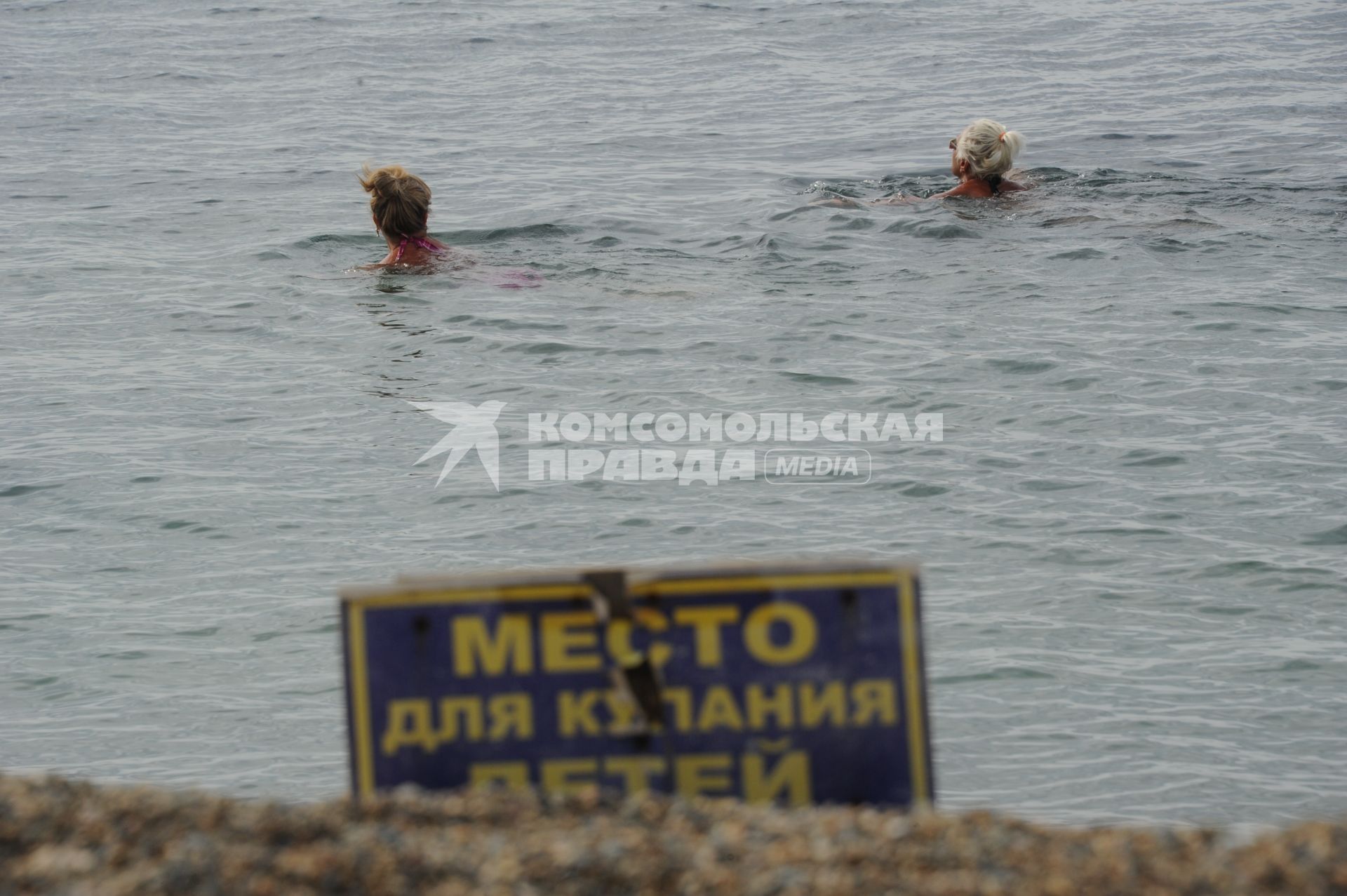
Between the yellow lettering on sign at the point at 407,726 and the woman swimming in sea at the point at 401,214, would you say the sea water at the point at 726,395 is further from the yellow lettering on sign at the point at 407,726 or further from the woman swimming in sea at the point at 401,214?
the yellow lettering on sign at the point at 407,726

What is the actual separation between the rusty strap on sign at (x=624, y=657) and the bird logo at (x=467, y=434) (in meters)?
4.56

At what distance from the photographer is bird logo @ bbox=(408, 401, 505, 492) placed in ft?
26.0

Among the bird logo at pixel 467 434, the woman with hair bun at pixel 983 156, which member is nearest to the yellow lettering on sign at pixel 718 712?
the bird logo at pixel 467 434

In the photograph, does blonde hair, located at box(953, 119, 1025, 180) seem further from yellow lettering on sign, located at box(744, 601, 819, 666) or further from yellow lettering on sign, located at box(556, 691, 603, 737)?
yellow lettering on sign, located at box(556, 691, 603, 737)

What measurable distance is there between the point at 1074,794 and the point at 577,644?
7.67 feet

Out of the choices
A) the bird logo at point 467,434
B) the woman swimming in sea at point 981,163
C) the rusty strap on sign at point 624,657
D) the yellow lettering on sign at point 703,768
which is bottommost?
the yellow lettering on sign at point 703,768

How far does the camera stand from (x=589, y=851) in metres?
2.85

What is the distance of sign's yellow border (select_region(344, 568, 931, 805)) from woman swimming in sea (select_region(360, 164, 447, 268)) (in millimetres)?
8369

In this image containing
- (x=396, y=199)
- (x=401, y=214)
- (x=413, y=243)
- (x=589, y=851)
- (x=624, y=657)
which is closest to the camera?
(x=589, y=851)

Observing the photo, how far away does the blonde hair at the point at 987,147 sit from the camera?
42.1 ft

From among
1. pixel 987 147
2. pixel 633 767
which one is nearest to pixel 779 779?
pixel 633 767

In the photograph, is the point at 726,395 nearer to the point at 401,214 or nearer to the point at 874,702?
the point at 401,214

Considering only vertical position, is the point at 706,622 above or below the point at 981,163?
below

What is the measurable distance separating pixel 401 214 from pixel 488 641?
867cm
